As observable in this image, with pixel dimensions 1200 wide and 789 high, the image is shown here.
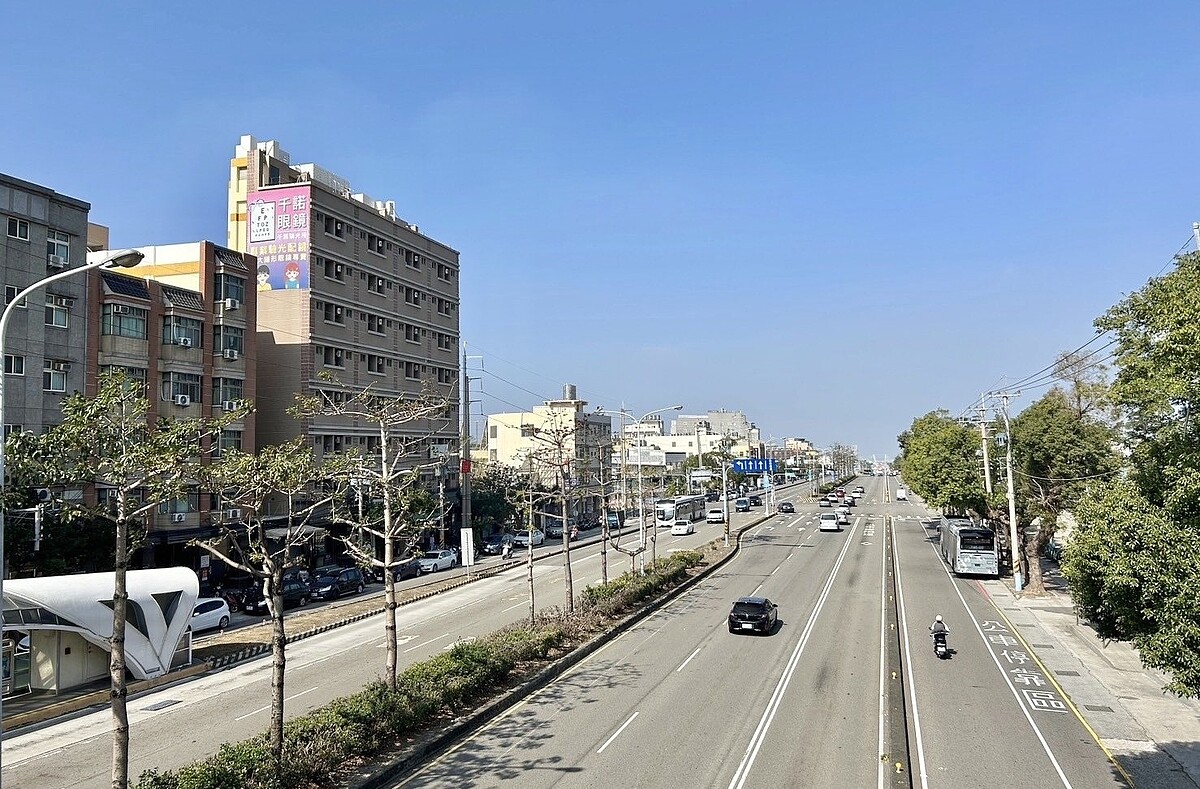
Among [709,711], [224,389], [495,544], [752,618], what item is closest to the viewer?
[709,711]

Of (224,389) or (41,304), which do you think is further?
(224,389)

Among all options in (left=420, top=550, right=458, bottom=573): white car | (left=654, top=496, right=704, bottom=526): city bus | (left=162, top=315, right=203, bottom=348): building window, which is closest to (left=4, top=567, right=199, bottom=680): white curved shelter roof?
(left=162, top=315, right=203, bottom=348): building window

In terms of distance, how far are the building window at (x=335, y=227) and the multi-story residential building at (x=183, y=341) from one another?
9.61 metres

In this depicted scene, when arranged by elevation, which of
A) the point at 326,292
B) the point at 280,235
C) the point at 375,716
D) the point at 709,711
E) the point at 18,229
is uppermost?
the point at 280,235

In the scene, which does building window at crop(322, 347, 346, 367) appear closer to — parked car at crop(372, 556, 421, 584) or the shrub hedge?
parked car at crop(372, 556, 421, 584)

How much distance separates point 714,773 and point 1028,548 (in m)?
35.5

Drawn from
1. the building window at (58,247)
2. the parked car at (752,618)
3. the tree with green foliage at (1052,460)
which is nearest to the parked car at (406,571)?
the building window at (58,247)

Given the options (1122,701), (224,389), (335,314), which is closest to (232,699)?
(224,389)

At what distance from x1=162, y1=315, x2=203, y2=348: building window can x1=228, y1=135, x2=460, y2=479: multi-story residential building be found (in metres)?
7.67

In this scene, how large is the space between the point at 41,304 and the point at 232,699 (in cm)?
2028

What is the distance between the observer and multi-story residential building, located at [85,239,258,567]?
123 feet

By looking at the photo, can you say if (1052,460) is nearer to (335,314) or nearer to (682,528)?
(682,528)

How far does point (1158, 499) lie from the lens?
41.7 feet

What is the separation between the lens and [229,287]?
44.5 m
